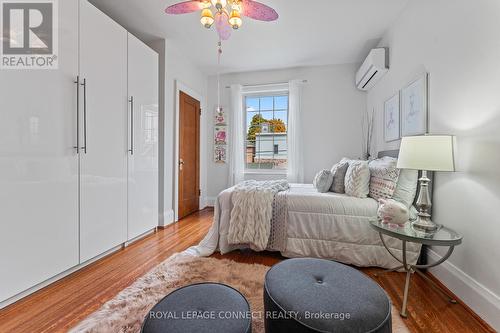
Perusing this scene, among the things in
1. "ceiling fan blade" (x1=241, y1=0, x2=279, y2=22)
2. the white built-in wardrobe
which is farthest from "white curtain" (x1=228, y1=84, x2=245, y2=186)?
"ceiling fan blade" (x1=241, y1=0, x2=279, y2=22)

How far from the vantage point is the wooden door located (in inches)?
145

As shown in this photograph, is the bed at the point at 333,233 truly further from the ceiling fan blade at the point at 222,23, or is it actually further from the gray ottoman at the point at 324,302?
the ceiling fan blade at the point at 222,23

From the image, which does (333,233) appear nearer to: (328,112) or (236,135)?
(328,112)

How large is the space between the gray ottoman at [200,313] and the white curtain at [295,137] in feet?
10.4

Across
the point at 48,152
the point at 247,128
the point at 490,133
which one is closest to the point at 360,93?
the point at 247,128

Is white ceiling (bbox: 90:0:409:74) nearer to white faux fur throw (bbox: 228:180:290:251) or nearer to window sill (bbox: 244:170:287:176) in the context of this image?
window sill (bbox: 244:170:287:176)

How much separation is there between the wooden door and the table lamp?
2982 mm

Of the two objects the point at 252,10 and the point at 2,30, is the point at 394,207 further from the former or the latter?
the point at 2,30

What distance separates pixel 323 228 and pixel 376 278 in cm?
57

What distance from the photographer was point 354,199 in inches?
85.3

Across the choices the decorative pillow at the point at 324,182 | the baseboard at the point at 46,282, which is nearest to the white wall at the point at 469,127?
the decorative pillow at the point at 324,182

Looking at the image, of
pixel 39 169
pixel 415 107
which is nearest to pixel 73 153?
pixel 39 169

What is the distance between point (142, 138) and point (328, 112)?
307 cm

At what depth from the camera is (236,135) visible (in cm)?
438
